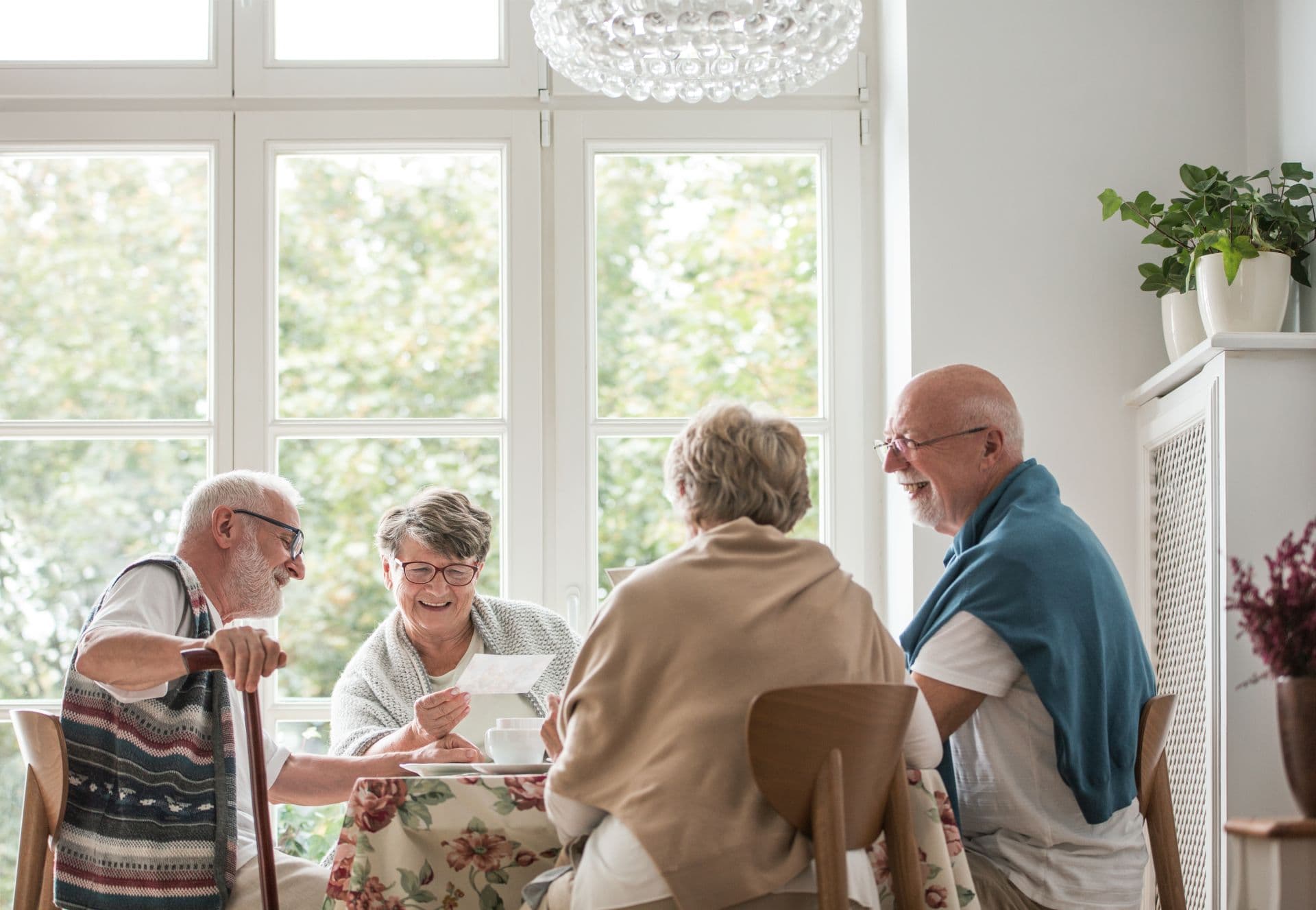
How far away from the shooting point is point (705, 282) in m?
3.76

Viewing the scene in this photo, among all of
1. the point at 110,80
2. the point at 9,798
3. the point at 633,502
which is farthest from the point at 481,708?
the point at 110,80

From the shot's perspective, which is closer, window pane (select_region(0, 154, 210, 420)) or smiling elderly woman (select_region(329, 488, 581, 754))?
smiling elderly woman (select_region(329, 488, 581, 754))

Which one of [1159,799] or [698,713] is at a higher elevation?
[698,713]

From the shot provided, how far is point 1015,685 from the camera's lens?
227cm

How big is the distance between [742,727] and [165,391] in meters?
2.47

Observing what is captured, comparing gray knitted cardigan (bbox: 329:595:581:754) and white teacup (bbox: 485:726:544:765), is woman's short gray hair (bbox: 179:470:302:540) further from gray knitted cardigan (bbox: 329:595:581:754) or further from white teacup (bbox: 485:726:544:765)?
white teacup (bbox: 485:726:544:765)

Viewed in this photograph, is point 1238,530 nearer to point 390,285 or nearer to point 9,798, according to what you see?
point 390,285

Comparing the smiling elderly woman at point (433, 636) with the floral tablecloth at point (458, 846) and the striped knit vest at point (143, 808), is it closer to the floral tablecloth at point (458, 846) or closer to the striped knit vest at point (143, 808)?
the striped knit vest at point (143, 808)

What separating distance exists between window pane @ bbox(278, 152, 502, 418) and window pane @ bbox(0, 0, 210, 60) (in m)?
0.44

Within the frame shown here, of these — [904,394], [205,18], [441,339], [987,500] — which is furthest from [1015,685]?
[205,18]

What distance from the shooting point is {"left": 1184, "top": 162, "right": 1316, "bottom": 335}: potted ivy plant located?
2883 millimetres

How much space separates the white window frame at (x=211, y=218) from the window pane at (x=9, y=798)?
0.11m

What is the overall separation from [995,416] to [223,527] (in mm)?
1441

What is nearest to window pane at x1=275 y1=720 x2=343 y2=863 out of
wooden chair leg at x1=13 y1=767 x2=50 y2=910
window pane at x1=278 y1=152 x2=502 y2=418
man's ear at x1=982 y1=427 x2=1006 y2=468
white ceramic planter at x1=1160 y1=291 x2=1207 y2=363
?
window pane at x1=278 y1=152 x2=502 y2=418
